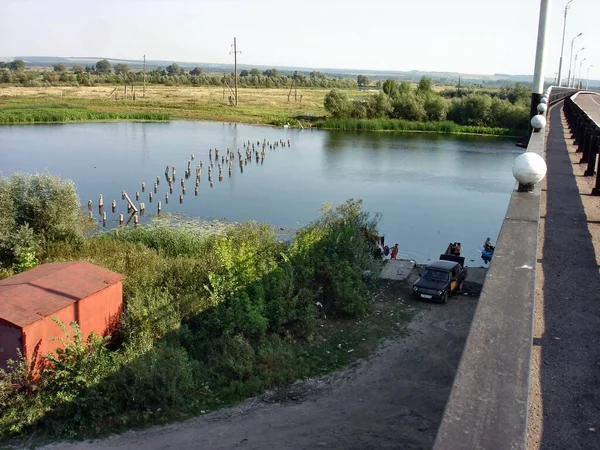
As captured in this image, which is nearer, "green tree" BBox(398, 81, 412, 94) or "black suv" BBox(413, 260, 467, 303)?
"black suv" BBox(413, 260, 467, 303)

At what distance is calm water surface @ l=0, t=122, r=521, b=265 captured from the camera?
29.0m

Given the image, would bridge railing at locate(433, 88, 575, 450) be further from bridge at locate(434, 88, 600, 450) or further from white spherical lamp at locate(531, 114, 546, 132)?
white spherical lamp at locate(531, 114, 546, 132)

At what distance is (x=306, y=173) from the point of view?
1601 inches

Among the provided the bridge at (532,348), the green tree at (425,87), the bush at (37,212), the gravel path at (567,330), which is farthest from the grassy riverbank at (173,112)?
the bridge at (532,348)

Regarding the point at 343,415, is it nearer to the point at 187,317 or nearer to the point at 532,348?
the point at 187,317

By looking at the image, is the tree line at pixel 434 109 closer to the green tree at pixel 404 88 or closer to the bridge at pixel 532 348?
the green tree at pixel 404 88

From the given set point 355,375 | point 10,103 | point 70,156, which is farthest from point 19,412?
point 10,103

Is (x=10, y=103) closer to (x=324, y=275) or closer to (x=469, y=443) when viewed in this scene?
(x=324, y=275)

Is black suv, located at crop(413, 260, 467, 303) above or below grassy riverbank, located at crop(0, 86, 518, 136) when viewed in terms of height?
below

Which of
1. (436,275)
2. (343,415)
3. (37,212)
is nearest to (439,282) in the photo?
(436,275)

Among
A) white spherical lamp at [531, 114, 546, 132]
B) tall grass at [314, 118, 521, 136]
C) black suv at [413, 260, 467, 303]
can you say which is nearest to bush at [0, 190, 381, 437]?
black suv at [413, 260, 467, 303]

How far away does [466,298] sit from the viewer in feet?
57.1

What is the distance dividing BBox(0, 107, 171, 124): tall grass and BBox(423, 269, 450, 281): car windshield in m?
52.3

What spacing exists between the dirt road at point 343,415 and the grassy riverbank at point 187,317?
18.6 inches
